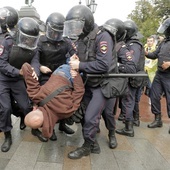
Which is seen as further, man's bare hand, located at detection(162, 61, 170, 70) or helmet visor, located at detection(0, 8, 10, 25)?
man's bare hand, located at detection(162, 61, 170, 70)

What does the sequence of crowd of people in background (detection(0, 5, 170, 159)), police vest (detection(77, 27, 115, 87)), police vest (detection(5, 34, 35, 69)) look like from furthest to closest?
1. police vest (detection(5, 34, 35, 69))
2. police vest (detection(77, 27, 115, 87))
3. crowd of people in background (detection(0, 5, 170, 159))

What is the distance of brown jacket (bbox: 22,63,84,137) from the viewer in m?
2.78

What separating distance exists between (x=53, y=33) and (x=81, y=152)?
1.70 meters

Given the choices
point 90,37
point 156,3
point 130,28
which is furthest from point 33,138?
point 156,3

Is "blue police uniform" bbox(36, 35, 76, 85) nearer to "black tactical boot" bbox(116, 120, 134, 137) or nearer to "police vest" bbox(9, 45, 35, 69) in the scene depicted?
"police vest" bbox(9, 45, 35, 69)

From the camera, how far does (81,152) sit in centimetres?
329

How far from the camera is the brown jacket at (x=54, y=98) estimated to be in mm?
2777

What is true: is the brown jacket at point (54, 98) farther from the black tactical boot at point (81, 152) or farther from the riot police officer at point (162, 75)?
the riot police officer at point (162, 75)

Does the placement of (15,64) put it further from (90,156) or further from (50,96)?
(90,156)

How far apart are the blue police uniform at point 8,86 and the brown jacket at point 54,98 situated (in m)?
0.48

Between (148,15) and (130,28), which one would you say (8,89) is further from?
(148,15)

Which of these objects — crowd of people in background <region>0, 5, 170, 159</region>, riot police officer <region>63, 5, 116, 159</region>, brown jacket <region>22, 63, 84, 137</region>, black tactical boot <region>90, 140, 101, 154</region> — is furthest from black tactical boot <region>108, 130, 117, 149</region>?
brown jacket <region>22, 63, 84, 137</region>

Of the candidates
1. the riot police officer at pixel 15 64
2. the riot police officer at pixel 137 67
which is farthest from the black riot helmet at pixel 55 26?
the riot police officer at pixel 137 67

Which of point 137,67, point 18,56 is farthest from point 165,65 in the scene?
point 18,56
